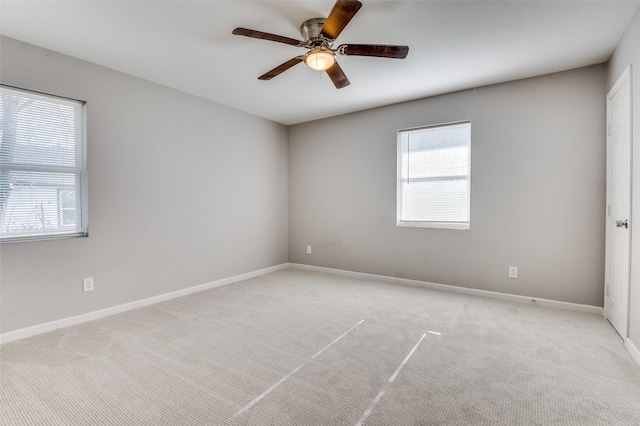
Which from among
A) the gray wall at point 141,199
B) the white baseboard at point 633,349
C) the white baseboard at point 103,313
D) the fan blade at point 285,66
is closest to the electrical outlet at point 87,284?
the gray wall at point 141,199

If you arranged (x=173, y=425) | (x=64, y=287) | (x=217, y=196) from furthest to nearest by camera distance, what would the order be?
(x=217, y=196) → (x=64, y=287) → (x=173, y=425)

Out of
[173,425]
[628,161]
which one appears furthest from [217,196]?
[628,161]

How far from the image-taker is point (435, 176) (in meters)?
3.88

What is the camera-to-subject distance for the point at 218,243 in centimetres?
407

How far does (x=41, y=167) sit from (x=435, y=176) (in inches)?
162

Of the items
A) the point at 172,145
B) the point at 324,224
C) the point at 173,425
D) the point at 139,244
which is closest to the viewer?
the point at 173,425

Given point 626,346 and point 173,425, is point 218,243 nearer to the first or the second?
point 173,425

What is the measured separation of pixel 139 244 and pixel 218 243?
1017 mm

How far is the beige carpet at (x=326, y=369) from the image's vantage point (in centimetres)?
156

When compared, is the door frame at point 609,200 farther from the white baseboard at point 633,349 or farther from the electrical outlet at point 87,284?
the electrical outlet at point 87,284

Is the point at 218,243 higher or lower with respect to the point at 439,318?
higher

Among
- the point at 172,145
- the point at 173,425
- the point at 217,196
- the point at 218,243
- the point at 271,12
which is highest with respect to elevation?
the point at 271,12

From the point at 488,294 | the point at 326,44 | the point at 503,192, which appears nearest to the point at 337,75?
the point at 326,44

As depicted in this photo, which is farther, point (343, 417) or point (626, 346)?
point (626, 346)
